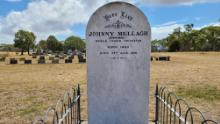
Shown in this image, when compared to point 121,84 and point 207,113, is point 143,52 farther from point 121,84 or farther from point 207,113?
point 207,113

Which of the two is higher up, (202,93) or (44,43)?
(44,43)

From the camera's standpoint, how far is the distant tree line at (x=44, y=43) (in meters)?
93.3

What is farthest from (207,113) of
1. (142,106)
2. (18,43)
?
(18,43)

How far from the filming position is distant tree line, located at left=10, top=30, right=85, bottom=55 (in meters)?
93.3

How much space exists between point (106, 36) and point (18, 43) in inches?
3703

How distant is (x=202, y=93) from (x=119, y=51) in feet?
24.2

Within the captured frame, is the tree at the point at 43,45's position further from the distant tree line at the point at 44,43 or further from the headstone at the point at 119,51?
the headstone at the point at 119,51

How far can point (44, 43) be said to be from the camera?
12694 cm

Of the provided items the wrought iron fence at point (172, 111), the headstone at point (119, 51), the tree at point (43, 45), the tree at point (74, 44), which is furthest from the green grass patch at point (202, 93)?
the tree at point (43, 45)

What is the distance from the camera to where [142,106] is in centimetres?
473

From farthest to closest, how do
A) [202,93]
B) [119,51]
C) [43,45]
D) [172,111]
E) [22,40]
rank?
1. [43,45]
2. [22,40]
3. [202,93]
4. [119,51]
5. [172,111]

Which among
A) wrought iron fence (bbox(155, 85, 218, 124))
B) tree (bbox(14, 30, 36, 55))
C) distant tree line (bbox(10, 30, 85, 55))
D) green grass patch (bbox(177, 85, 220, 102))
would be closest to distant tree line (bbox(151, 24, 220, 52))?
distant tree line (bbox(10, 30, 85, 55))

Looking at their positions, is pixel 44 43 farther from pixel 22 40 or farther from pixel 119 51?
pixel 119 51

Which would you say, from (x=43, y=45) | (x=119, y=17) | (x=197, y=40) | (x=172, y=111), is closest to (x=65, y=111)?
(x=172, y=111)
